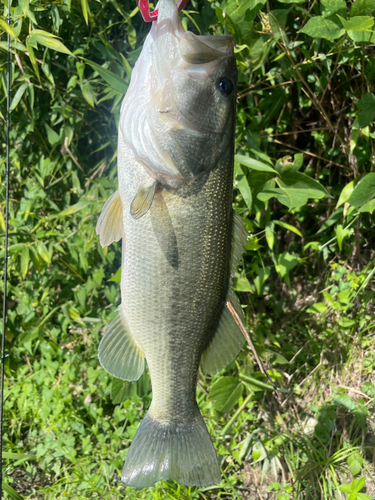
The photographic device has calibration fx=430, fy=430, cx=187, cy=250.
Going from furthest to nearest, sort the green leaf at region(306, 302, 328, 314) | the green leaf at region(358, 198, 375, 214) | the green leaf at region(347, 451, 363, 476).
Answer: the green leaf at region(306, 302, 328, 314) < the green leaf at region(347, 451, 363, 476) < the green leaf at region(358, 198, 375, 214)

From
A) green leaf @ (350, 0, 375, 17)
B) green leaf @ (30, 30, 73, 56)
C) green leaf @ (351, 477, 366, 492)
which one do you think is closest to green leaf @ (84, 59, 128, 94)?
green leaf @ (30, 30, 73, 56)

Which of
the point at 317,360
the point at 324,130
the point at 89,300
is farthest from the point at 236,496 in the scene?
the point at 324,130

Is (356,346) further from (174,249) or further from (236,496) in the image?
(174,249)

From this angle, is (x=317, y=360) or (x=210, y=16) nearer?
(x=210, y=16)

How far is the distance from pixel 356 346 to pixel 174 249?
1788 millimetres

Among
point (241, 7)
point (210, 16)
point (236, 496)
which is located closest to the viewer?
point (241, 7)

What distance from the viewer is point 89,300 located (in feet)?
9.46

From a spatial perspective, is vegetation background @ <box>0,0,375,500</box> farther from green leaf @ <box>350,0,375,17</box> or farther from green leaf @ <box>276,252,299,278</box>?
green leaf @ <box>350,0,375,17</box>

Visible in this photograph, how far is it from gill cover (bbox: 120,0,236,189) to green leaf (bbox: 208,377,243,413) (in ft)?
4.41

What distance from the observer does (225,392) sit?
2236 millimetres

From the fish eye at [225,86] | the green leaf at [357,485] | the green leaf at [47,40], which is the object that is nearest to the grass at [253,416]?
the green leaf at [357,485]

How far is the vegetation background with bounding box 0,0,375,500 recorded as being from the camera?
2164 mm

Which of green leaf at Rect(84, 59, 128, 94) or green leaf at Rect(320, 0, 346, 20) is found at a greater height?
green leaf at Rect(320, 0, 346, 20)

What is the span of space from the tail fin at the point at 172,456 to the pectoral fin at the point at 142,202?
0.70 metres
